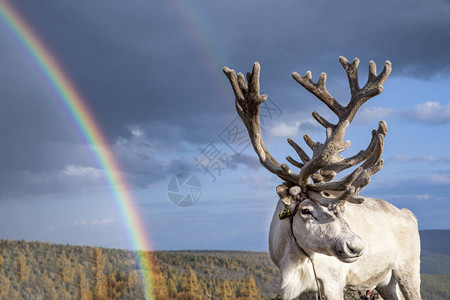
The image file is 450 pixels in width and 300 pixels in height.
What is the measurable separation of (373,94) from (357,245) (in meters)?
3.30

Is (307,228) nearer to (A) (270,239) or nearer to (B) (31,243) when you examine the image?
(A) (270,239)

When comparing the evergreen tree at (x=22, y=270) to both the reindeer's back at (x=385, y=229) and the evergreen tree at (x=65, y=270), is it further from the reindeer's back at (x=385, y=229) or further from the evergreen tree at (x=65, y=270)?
the reindeer's back at (x=385, y=229)

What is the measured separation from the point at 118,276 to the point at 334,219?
2204cm

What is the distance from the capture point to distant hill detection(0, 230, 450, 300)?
24062 mm

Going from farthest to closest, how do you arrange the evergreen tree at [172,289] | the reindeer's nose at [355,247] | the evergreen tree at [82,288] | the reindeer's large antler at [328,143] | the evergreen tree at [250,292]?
the evergreen tree at [82,288]
the evergreen tree at [172,289]
the evergreen tree at [250,292]
the reindeer's large antler at [328,143]
the reindeer's nose at [355,247]

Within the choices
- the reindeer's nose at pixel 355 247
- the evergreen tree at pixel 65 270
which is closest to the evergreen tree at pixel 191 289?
the evergreen tree at pixel 65 270

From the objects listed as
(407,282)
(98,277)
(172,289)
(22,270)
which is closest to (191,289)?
(172,289)

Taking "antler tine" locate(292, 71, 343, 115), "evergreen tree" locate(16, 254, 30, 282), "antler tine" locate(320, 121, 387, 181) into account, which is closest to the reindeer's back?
"antler tine" locate(320, 121, 387, 181)

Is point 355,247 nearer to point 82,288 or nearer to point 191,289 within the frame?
point 191,289

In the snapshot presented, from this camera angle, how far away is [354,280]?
7.52 m

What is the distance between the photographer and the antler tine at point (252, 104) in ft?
24.9

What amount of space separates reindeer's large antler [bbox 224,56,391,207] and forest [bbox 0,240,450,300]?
14.4 meters

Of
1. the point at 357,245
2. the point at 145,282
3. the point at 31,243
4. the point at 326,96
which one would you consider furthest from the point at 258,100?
the point at 31,243

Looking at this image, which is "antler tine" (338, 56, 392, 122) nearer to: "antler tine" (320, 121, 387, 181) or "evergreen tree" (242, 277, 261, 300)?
"antler tine" (320, 121, 387, 181)
